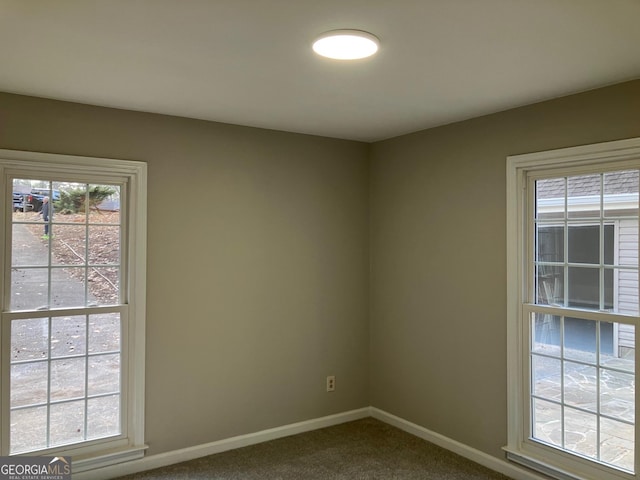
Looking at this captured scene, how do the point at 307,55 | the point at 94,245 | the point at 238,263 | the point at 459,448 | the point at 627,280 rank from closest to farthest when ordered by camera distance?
1. the point at 307,55
2. the point at 627,280
3. the point at 94,245
4. the point at 459,448
5. the point at 238,263

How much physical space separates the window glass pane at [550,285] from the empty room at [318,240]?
0.01 m

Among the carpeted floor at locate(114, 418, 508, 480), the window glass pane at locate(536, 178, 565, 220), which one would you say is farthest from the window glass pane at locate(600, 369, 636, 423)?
the window glass pane at locate(536, 178, 565, 220)

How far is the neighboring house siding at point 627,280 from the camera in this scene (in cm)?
277

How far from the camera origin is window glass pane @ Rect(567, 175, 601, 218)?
295cm

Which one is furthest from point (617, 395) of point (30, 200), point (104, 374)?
point (30, 200)

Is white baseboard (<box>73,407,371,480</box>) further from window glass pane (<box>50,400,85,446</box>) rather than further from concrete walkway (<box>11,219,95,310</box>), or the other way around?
concrete walkway (<box>11,219,95,310</box>)

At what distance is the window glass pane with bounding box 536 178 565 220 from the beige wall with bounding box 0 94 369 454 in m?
1.59

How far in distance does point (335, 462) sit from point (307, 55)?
2.68 metres

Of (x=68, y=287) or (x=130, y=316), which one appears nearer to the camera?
(x=68, y=287)

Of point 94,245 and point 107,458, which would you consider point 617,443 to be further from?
point 94,245

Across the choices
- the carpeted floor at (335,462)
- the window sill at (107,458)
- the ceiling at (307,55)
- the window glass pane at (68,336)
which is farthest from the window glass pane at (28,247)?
the carpeted floor at (335,462)

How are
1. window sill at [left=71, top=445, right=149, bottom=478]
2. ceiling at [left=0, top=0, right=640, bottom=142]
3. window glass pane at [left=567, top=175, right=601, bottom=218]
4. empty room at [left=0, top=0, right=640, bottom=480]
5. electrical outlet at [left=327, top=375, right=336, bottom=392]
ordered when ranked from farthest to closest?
electrical outlet at [left=327, top=375, right=336, bottom=392]
window sill at [left=71, top=445, right=149, bottom=478]
window glass pane at [left=567, top=175, right=601, bottom=218]
empty room at [left=0, top=0, right=640, bottom=480]
ceiling at [left=0, top=0, right=640, bottom=142]

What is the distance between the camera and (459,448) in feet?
12.0

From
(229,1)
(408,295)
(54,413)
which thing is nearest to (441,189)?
(408,295)
